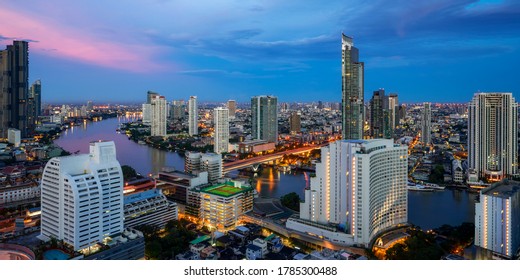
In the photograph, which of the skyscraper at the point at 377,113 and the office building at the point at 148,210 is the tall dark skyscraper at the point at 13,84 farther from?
the skyscraper at the point at 377,113

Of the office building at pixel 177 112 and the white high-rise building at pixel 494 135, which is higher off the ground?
the office building at pixel 177 112

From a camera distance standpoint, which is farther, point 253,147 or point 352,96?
point 253,147

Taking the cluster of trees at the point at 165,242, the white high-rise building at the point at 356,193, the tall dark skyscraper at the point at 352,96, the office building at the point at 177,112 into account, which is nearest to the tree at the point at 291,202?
the white high-rise building at the point at 356,193

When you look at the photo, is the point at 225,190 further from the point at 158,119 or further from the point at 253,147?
the point at 158,119

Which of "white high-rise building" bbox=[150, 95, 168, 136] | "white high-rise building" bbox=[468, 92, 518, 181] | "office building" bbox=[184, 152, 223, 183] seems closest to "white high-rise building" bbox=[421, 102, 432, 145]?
"white high-rise building" bbox=[468, 92, 518, 181]

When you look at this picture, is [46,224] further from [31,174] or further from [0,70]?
[0,70]

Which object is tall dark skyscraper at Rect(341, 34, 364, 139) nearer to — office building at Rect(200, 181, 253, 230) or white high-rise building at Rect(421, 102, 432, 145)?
white high-rise building at Rect(421, 102, 432, 145)

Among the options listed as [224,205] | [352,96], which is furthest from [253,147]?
[224,205]
